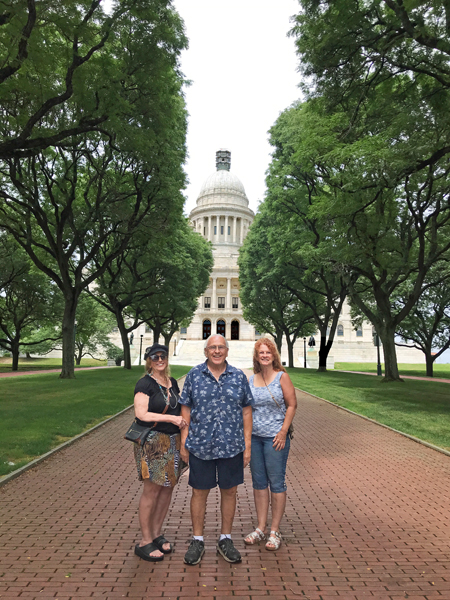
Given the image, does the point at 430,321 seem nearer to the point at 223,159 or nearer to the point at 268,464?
the point at 268,464

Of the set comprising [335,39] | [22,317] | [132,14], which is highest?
[132,14]

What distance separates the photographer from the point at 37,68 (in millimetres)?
13492

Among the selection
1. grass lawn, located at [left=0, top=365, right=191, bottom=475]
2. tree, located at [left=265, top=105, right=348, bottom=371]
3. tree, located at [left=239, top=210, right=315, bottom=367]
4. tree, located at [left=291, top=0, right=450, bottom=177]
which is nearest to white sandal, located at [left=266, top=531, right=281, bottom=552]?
grass lawn, located at [left=0, top=365, right=191, bottom=475]

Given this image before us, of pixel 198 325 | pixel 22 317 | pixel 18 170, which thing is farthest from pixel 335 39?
pixel 198 325

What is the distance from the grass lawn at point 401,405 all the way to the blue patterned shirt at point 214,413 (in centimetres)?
697

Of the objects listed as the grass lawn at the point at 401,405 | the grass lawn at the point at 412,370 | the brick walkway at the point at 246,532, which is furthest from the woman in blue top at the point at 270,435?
the grass lawn at the point at 412,370

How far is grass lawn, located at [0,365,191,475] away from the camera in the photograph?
8914 millimetres

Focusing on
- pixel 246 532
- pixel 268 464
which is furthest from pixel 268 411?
pixel 246 532

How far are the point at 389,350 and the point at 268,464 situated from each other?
21.0 meters

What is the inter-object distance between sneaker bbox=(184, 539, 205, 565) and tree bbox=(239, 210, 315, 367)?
30.1 metres

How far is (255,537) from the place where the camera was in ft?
16.3

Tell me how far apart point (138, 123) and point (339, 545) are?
654 inches

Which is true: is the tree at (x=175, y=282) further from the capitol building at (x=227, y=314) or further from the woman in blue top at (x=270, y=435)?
the woman in blue top at (x=270, y=435)

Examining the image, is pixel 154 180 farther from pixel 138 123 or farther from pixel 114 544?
pixel 114 544
